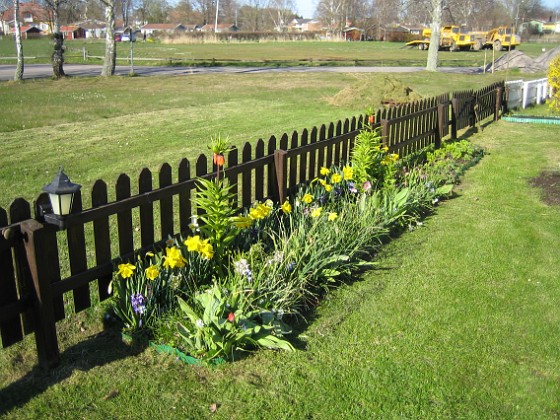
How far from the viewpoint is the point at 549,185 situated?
26.8ft

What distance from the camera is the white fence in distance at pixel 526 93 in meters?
16.4

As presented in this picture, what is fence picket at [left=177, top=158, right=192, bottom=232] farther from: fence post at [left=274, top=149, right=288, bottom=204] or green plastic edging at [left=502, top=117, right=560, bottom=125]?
green plastic edging at [left=502, top=117, right=560, bottom=125]

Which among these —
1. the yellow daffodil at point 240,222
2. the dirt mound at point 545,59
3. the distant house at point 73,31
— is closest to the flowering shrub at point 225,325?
the yellow daffodil at point 240,222

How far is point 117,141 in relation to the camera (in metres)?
10.6

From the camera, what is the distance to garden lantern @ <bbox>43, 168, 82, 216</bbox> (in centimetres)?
332

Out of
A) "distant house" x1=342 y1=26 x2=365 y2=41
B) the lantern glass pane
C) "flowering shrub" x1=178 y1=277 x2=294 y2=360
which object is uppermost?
"distant house" x1=342 y1=26 x2=365 y2=41

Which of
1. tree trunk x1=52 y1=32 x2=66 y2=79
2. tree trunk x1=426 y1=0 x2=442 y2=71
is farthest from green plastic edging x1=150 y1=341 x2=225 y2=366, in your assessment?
tree trunk x1=426 y1=0 x2=442 y2=71

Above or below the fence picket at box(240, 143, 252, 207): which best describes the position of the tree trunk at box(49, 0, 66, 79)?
above

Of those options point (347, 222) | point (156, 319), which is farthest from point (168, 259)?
point (347, 222)

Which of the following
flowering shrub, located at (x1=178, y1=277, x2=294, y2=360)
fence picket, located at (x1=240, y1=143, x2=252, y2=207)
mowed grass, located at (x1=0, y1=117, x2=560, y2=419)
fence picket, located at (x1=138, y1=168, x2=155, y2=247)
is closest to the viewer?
mowed grass, located at (x1=0, y1=117, x2=560, y2=419)

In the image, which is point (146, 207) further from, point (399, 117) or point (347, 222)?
point (399, 117)

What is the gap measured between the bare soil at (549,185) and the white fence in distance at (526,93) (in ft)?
25.2

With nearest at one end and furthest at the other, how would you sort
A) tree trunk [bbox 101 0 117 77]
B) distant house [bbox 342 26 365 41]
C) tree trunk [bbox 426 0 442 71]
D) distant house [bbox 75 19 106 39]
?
tree trunk [bbox 101 0 117 77] → tree trunk [bbox 426 0 442 71] → distant house [bbox 342 26 365 41] → distant house [bbox 75 19 106 39]

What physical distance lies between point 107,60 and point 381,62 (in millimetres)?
18914
